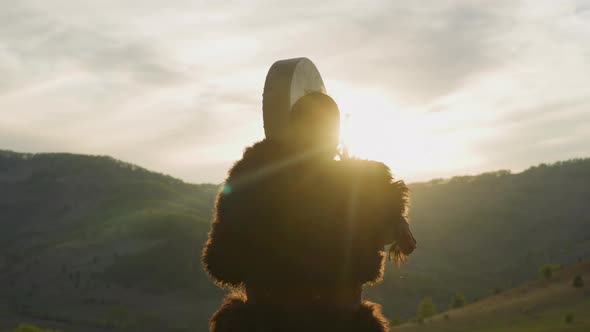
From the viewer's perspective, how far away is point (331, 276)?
4012 millimetres

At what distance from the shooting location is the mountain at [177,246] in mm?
91812

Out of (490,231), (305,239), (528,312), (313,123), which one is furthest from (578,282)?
(490,231)

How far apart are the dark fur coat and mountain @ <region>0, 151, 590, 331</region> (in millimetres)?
52827

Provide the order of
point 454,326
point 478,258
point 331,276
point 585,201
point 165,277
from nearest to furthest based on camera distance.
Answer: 1. point 331,276
2. point 454,326
3. point 165,277
4. point 478,258
5. point 585,201

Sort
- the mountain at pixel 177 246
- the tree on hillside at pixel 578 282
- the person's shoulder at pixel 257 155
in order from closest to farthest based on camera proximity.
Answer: the person's shoulder at pixel 257 155 < the tree on hillside at pixel 578 282 < the mountain at pixel 177 246

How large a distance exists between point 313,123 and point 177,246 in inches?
4592

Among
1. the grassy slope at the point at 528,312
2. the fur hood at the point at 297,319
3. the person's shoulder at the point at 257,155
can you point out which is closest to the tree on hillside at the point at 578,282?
the grassy slope at the point at 528,312

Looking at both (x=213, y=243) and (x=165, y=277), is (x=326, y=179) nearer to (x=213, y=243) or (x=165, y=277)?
(x=213, y=243)

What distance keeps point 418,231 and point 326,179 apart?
15390 cm

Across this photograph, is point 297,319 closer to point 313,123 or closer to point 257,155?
point 257,155

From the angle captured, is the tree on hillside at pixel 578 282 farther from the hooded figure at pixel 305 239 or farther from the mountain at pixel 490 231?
the hooded figure at pixel 305 239

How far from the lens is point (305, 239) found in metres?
4.02

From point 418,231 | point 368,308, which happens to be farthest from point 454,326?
point 418,231

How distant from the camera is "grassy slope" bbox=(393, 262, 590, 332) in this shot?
36281 mm
